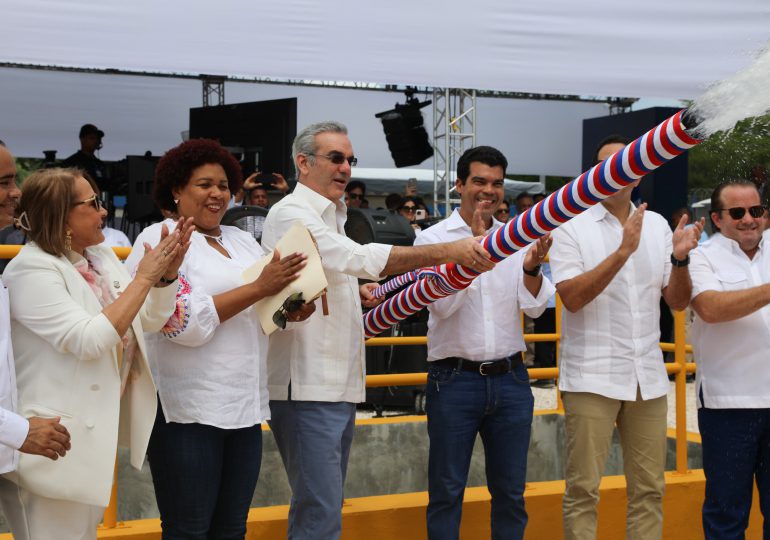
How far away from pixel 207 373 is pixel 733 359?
222cm

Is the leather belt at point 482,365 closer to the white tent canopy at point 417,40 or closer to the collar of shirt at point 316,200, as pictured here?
the collar of shirt at point 316,200

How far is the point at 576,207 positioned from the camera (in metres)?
3.03

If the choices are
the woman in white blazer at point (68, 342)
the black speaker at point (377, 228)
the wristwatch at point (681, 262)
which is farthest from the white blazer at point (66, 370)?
the black speaker at point (377, 228)

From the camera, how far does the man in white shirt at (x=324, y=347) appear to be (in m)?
3.51

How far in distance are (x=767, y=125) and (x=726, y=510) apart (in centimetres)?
199

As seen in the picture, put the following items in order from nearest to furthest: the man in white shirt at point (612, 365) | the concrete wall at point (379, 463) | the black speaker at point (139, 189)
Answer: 1. the man in white shirt at point (612, 365)
2. the concrete wall at point (379, 463)
3. the black speaker at point (139, 189)

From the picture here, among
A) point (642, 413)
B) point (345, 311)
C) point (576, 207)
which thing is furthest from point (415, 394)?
point (576, 207)

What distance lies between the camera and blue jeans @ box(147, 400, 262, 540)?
10.6 feet

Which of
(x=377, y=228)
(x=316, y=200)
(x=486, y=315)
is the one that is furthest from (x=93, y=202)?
(x=377, y=228)

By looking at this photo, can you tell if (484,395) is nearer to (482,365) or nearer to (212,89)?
(482,365)

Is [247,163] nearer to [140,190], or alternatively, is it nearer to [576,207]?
[140,190]

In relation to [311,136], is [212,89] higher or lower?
higher

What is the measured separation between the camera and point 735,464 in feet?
13.6

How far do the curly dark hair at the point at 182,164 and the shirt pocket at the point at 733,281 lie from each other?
2.08 meters
